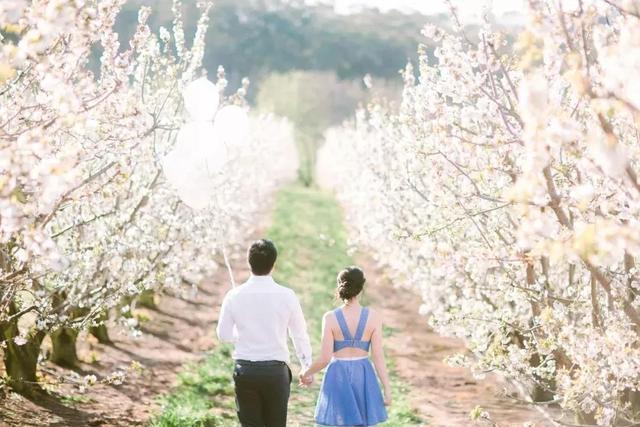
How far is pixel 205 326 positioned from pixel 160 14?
15198cm

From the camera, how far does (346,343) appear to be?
6.54m

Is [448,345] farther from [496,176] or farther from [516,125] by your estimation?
[516,125]

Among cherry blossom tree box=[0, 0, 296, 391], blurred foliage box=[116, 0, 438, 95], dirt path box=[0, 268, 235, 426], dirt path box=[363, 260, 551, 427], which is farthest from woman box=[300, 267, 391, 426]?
blurred foliage box=[116, 0, 438, 95]

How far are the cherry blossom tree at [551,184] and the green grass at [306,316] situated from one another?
184cm

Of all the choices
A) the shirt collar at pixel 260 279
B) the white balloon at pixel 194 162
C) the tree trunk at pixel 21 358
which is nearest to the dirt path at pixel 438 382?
the shirt collar at pixel 260 279

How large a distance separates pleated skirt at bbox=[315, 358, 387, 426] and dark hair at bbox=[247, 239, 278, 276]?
43.7 inches

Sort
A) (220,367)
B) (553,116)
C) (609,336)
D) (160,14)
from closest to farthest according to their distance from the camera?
1. (553,116)
2. (609,336)
3. (220,367)
4. (160,14)

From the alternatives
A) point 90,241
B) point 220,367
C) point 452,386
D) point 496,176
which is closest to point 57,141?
point 90,241

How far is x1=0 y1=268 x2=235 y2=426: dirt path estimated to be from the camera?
9.16m

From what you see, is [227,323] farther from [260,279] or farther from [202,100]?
[202,100]

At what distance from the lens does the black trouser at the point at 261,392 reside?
5.89 m

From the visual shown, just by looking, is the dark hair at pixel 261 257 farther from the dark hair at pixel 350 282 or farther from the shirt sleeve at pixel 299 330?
the dark hair at pixel 350 282

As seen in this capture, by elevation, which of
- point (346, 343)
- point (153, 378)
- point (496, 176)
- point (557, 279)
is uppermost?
point (496, 176)

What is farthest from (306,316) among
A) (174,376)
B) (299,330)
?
(299,330)
